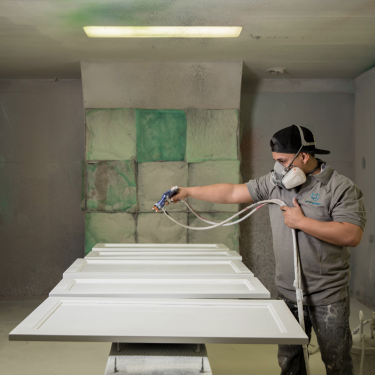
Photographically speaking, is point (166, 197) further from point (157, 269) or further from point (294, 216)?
point (294, 216)

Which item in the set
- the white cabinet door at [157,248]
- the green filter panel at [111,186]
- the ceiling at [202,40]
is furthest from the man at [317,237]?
the green filter panel at [111,186]

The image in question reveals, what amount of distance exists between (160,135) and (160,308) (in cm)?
268

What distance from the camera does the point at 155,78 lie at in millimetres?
3859

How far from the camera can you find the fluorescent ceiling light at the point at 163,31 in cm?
294

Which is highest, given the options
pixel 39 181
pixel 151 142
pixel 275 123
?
pixel 275 123

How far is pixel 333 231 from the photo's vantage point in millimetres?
1694

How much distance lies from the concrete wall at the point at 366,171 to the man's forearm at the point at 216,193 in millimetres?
Result: 2310

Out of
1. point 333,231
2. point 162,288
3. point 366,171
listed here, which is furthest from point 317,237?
point 366,171

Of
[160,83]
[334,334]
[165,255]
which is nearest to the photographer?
[334,334]

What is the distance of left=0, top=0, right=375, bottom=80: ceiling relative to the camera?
2.53 meters

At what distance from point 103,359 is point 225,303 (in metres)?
1.82

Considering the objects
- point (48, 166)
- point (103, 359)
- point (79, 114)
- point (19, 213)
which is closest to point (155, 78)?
point (79, 114)

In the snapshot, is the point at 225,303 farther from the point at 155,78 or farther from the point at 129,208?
the point at 155,78

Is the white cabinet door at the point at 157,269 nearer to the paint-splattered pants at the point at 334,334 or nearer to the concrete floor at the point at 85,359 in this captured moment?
the paint-splattered pants at the point at 334,334
